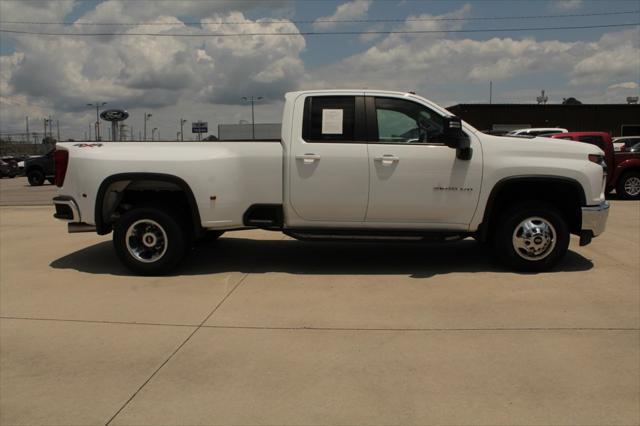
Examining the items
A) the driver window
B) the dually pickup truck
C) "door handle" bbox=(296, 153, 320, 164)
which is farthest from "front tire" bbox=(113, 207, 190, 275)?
the driver window

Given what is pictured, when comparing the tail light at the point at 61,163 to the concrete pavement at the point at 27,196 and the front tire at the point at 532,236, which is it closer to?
the front tire at the point at 532,236

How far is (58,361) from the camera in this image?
151 inches

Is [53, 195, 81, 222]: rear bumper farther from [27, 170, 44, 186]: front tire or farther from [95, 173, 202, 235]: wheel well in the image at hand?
[27, 170, 44, 186]: front tire

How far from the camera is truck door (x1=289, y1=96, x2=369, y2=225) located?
5.79 metres

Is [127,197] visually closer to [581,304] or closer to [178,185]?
[178,185]

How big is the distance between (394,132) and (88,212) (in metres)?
3.57

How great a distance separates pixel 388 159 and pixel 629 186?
11539mm

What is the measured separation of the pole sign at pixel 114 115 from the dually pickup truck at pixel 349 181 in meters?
12.3

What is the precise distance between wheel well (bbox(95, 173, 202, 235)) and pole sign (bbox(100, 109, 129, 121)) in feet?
39.4

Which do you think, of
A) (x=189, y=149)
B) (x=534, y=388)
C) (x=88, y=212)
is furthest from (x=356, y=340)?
(x=88, y=212)

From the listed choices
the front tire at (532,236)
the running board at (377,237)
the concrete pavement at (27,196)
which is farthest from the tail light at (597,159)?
the concrete pavement at (27,196)

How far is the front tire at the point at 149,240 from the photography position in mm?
5965

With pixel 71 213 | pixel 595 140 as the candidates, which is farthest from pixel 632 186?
pixel 71 213

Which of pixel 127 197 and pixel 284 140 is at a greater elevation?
pixel 284 140
